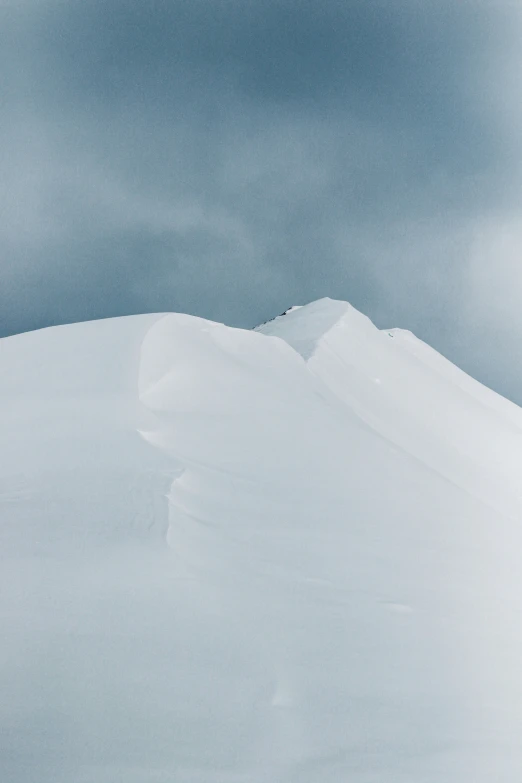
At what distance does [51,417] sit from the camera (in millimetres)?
7094

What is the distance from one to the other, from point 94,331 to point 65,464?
4.74 meters

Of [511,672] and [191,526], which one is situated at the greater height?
[191,526]

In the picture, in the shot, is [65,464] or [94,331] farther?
[94,331]

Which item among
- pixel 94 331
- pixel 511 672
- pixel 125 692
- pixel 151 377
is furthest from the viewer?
pixel 94 331

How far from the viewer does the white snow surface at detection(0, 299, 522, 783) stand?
11.2 feet

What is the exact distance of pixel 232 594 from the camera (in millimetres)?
4379

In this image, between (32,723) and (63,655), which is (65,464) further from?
(32,723)

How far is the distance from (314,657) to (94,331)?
7.32 meters

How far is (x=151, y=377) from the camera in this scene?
8.44 meters

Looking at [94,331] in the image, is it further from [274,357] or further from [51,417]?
[51,417]

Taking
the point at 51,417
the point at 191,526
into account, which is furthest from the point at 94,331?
the point at 191,526

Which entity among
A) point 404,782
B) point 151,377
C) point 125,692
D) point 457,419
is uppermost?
point 457,419

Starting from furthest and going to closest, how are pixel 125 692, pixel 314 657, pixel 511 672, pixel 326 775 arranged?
pixel 511 672
pixel 314 657
pixel 125 692
pixel 326 775

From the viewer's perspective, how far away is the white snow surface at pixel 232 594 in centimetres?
341
